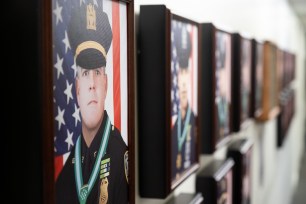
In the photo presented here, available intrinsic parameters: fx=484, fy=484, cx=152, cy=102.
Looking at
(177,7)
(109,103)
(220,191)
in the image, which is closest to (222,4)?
(177,7)

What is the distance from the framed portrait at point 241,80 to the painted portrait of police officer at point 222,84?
0.11 m

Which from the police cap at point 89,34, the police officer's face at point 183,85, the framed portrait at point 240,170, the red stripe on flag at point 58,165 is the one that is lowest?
the framed portrait at point 240,170

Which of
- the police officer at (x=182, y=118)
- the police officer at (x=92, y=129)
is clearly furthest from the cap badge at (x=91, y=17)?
the police officer at (x=182, y=118)

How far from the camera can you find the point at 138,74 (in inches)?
40.1

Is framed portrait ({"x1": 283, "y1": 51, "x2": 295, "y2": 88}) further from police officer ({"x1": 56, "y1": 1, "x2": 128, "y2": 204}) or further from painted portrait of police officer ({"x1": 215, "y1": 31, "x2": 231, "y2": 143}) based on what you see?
police officer ({"x1": 56, "y1": 1, "x2": 128, "y2": 204})

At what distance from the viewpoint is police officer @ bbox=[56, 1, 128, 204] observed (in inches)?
25.9

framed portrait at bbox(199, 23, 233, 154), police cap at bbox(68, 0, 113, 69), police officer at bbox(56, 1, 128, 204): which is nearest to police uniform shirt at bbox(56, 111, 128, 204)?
police officer at bbox(56, 1, 128, 204)

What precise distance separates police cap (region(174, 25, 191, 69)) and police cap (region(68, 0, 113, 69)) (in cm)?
35

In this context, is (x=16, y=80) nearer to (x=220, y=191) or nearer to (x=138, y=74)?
(x=138, y=74)

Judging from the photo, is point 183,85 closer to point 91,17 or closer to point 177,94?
point 177,94

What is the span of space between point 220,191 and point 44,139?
1013 mm

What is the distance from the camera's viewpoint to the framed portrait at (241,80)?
1.85m

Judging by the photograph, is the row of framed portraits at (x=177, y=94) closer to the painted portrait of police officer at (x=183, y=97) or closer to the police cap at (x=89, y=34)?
the painted portrait of police officer at (x=183, y=97)

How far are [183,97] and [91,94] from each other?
0.48m
